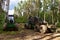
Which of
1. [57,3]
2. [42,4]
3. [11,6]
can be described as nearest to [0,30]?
[11,6]

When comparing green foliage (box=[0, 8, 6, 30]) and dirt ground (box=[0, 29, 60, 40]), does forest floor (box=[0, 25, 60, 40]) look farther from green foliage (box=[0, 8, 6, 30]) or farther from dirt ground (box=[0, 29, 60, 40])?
green foliage (box=[0, 8, 6, 30])

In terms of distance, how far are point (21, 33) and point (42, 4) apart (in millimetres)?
667

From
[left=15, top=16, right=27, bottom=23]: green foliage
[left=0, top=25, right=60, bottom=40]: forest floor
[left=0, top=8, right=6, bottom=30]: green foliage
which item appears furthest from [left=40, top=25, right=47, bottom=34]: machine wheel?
[left=0, top=8, right=6, bottom=30]: green foliage

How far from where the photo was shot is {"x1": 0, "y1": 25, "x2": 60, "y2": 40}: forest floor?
2.72 m

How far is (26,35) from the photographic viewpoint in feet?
9.14

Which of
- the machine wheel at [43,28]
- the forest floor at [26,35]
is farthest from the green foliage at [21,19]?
the machine wheel at [43,28]

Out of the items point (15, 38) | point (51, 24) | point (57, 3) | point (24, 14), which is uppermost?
point (57, 3)

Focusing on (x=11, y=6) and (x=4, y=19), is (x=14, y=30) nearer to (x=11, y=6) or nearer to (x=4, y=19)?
(x=4, y=19)

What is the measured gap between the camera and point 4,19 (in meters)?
2.78

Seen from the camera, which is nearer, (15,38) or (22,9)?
(15,38)

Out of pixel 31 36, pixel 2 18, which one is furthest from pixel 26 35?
pixel 2 18

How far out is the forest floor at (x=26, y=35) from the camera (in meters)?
2.72

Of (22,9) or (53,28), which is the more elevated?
(22,9)

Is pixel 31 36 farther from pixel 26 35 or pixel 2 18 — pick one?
pixel 2 18
